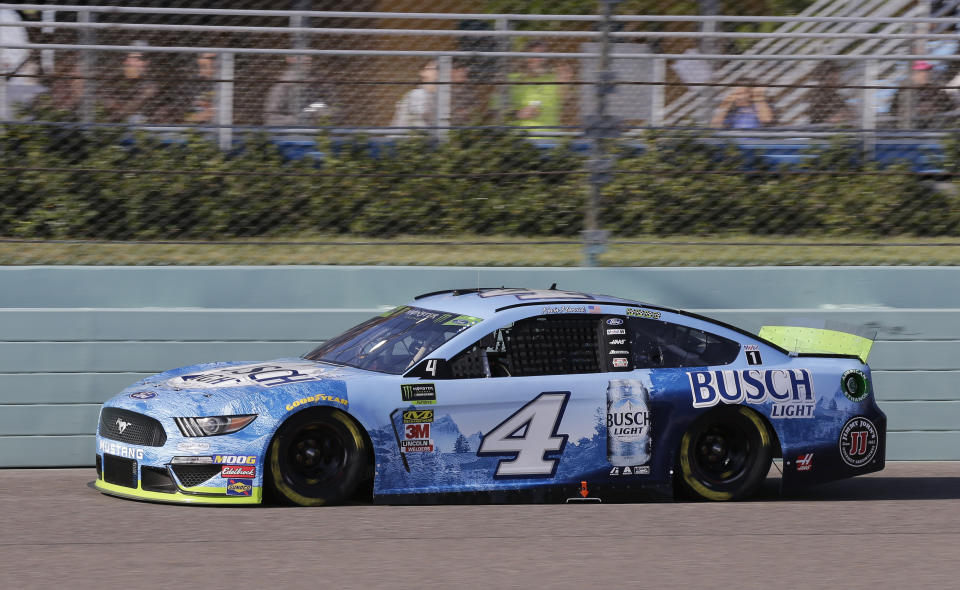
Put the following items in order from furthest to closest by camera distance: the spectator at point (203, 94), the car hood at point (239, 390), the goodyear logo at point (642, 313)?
1. the spectator at point (203, 94)
2. the goodyear logo at point (642, 313)
3. the car hood at point (239, 390)

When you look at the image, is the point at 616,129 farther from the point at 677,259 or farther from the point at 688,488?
the point at 688,488

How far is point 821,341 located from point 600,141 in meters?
2.28

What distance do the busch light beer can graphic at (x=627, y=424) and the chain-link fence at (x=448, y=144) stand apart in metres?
2.27

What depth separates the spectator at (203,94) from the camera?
869 centimetres

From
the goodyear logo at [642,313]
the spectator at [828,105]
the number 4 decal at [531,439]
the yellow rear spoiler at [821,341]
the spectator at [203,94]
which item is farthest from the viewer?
the spectator at [828,105]

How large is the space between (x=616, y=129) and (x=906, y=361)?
2661 millimetres

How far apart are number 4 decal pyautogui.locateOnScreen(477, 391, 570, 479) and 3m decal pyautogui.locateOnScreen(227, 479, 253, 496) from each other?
125cm

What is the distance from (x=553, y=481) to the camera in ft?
22.3

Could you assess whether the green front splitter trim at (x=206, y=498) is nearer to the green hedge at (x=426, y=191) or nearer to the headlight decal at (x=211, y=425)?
the headlight decal at (x=211, y=425)

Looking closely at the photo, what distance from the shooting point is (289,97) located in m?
8.80

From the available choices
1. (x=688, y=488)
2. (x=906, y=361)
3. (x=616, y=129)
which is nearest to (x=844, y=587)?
(x=688, y=488)

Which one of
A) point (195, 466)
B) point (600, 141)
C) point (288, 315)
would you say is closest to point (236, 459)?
point (195, 466)

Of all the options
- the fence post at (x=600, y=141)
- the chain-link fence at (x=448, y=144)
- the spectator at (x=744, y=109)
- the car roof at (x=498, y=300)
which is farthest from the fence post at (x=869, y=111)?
the car roof at (x=498, y=300)

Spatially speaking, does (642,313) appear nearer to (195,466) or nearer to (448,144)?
(448,144)
